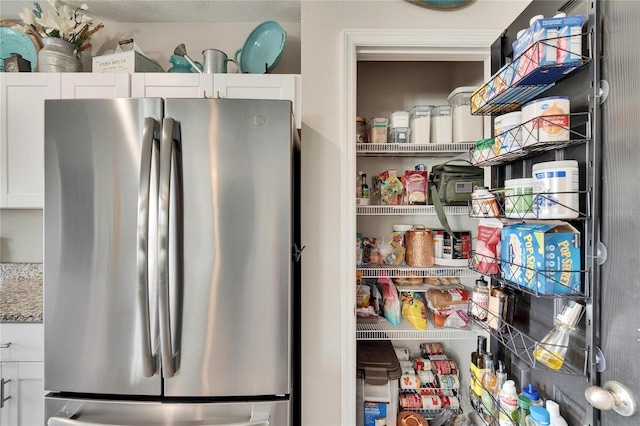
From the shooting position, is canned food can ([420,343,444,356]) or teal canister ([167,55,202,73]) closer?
teal canister ([167,55,202,73])

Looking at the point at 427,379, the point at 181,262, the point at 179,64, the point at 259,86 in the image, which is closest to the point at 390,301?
the point at 427,379

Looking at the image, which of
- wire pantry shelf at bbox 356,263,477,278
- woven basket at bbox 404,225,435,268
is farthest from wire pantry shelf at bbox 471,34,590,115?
wire pantry shelf at bbox 356,263,477,278

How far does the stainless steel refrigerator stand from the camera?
0.93m

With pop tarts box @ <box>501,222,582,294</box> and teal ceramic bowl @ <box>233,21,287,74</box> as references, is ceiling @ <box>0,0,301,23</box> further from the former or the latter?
pop tarts box @ <box>501,222,582,294</box>

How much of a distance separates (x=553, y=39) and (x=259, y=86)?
109 centimetres

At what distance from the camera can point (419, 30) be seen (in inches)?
47.7

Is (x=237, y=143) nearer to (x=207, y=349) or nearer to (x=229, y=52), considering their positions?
(x=207, y=349)

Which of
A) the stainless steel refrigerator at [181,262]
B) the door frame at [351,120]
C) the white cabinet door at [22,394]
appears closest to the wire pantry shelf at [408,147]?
the door frame at [351,120]

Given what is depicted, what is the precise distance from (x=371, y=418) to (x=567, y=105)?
4.72ft

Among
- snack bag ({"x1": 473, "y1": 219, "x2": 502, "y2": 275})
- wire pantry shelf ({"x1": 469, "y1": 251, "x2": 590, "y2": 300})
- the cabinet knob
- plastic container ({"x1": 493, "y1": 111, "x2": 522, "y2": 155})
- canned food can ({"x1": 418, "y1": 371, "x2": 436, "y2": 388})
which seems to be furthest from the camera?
canned food can ({"x1": 418, "y1": 371, "x2": 436, "y2": 388})

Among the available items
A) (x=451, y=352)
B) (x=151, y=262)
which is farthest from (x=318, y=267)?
(x=451, y=352)

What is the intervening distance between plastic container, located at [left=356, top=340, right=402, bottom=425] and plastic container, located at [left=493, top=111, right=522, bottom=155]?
109 centimetres

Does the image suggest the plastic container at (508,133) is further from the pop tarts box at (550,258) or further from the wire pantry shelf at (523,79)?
the pop tarts box at (550,258)

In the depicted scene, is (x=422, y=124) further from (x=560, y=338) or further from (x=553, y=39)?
(x=560, y=338)
